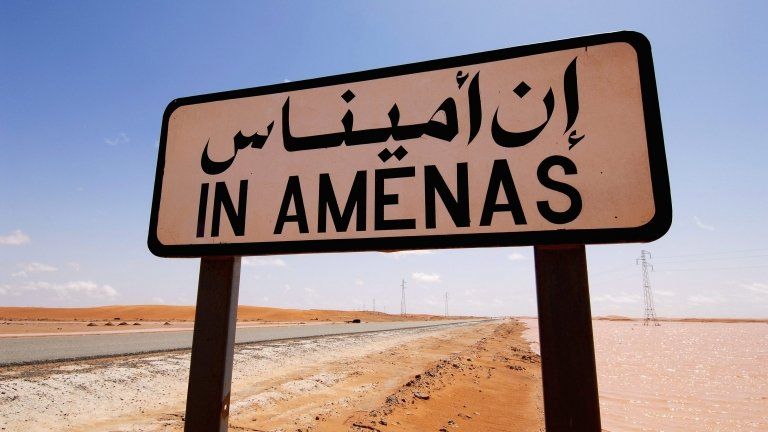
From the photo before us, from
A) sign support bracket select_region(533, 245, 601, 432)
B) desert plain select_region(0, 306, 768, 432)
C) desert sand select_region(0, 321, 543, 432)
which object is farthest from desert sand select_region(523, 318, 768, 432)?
sign support bracket select_region(533, 245, 601, 432)

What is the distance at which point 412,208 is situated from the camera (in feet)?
4.45

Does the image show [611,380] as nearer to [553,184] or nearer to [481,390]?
[481,390]

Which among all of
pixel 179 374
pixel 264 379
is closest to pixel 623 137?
pixel 264 379

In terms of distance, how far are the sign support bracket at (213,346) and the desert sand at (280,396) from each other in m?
5.23

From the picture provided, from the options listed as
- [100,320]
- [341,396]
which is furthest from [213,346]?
[100,320]

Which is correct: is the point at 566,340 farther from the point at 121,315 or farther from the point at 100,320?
the point at 121,315

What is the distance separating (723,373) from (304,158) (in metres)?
26.8

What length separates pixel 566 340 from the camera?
1174mm

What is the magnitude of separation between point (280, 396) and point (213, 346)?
7.24 metres

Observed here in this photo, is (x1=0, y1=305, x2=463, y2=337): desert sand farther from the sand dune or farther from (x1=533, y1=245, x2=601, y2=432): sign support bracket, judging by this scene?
(x1=533, y1=245, x2=601, y2=432): sign support bracket

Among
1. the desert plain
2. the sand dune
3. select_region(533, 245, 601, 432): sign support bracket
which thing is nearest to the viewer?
select_region(533, 245, 601, 432): sign support bracket

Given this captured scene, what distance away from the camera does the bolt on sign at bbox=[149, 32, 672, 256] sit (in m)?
1.24

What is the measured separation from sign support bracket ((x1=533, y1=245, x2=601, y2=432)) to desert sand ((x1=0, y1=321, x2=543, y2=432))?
5.81m

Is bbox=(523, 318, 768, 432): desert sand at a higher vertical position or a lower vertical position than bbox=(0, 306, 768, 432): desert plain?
lower
